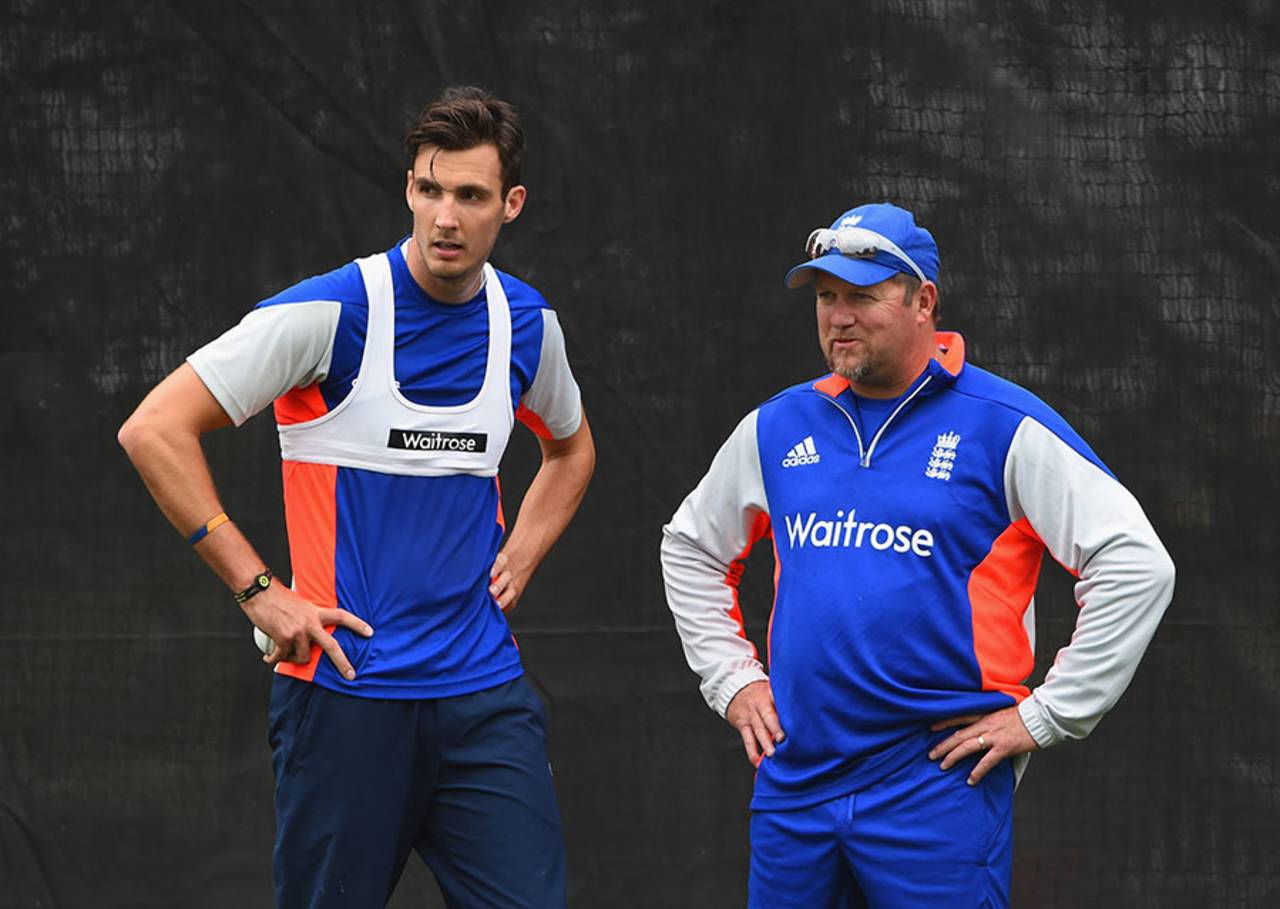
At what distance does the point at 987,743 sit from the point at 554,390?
1023mm

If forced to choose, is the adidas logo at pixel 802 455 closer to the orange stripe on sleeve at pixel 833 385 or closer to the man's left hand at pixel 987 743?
the orange stripe on sleeve at pixel 833 385

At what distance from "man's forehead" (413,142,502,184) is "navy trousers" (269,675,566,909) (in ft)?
2.76

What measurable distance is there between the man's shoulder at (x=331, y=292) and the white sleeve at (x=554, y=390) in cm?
36

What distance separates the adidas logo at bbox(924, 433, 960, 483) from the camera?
277 cm

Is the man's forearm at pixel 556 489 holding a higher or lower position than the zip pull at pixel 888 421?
lower

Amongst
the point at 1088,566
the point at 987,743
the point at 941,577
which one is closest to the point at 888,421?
the point at 941,577

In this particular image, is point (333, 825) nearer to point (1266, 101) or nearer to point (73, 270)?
point (73, 270)

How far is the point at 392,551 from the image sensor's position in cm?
295

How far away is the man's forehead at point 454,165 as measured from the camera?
9.82 feet

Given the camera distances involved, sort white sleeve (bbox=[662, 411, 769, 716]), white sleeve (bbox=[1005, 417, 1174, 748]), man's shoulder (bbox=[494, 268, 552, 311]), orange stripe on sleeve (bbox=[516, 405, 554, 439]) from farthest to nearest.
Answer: orange stripe on sleeve (bbox=[516, 405, 554, 439]) < man's shoulder (bbox=[494, 268, 552, 311]) < white sleeve (bbox=[662, 411, 769, 716]) < white sleeve (bbox=[1005, 417, 1174, 748])

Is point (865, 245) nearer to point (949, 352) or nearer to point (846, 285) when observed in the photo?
point (846, 285)

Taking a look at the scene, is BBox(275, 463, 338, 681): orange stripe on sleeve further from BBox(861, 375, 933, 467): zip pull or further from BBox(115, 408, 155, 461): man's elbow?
BBox(861, 375, 933, 467): zip pull

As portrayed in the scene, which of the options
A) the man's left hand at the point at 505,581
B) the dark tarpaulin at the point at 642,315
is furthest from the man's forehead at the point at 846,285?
the dark tarpaulin at the point at 642,315

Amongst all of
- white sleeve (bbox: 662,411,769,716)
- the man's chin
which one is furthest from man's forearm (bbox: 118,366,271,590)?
white sleeve (bbox: 662,411,769,716)
